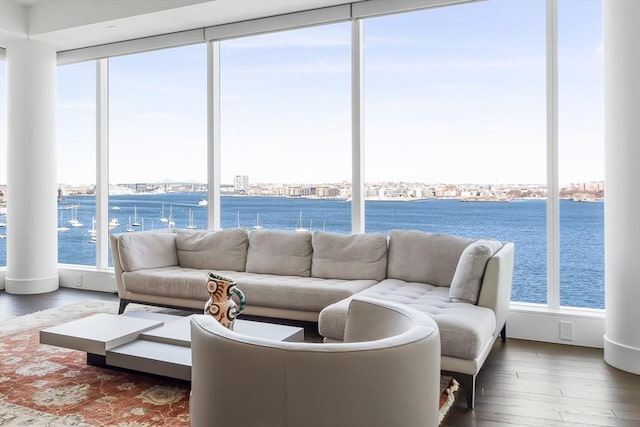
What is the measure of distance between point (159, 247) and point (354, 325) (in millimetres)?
3288

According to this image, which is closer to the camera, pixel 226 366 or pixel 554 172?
pixel 226 366

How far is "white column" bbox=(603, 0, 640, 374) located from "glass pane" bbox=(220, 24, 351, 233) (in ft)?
7.28

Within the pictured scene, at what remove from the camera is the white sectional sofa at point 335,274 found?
2887 millimetres

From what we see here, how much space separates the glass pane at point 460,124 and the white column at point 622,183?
→ 0.71 meters

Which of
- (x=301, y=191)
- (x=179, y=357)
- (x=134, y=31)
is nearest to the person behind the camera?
(x=179, y=357)

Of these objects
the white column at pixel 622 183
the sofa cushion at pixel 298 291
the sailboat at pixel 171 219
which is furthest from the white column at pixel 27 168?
the white column at pixel 622 183

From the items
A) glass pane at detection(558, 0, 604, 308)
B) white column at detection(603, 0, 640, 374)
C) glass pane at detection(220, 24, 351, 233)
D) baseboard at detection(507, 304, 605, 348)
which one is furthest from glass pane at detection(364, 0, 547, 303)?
white column at detection(603, 0, 640, 374)

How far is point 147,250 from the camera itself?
15.0 ft

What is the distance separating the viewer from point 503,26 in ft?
33.1

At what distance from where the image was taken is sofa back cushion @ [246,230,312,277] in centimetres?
427

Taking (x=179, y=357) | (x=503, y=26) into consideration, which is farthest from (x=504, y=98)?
(x=179, y=357)

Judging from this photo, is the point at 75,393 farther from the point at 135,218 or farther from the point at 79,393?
the point at 135,218

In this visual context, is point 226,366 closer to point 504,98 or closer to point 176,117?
point 176,117

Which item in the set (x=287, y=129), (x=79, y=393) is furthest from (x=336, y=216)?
(x=79, y=393)
